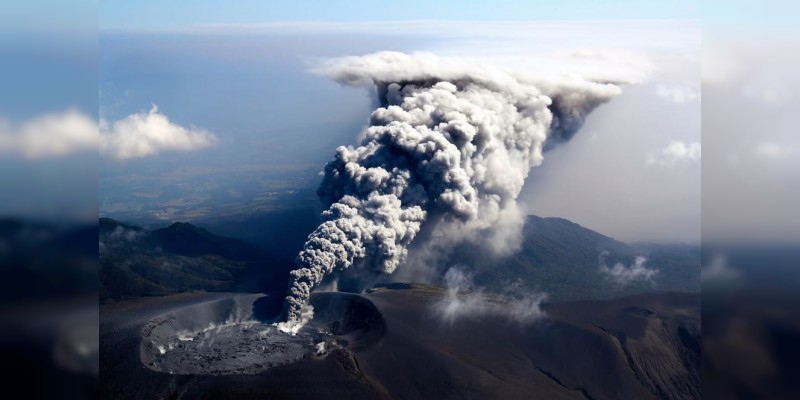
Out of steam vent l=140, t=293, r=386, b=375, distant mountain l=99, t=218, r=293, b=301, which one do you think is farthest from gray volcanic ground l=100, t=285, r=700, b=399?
distant mountain l=99, t=218, r=293, b=301

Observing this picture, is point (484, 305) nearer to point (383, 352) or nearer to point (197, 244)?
point (383, 352)

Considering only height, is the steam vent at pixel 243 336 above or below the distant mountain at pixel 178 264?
above

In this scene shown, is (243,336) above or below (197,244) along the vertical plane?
above

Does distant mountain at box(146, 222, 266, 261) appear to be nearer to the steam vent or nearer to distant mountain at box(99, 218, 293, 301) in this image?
distant mountain at box(99, 218, 293, 301)

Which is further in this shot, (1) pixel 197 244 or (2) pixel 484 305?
(1) pixel 197 244

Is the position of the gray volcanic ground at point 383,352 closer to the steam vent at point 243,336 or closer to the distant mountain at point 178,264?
the steam vent at point 243,336

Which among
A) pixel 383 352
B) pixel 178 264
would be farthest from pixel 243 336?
pixel 178 264

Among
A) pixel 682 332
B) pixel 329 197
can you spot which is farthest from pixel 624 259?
pixel 329 197

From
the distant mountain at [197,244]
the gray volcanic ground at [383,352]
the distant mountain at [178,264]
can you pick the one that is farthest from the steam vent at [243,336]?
the distant mountain at [197,244]
